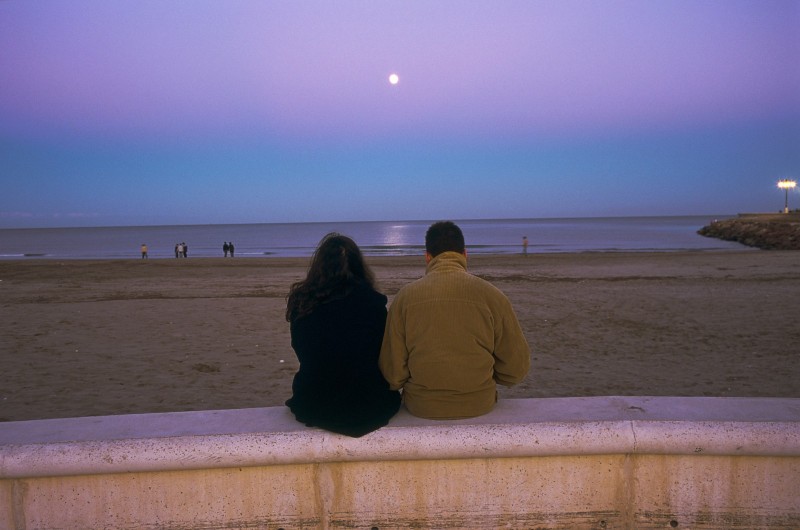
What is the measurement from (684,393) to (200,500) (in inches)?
235

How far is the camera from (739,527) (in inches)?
102

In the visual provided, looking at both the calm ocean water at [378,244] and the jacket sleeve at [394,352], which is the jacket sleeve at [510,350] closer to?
the jacket sleeve at [394,352]

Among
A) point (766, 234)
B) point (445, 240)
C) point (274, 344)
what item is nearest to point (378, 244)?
point (766, 234)

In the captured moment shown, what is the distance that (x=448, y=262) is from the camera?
300 centimetres

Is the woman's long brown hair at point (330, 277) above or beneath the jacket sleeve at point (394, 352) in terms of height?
above

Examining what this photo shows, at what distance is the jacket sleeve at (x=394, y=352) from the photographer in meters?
2.94

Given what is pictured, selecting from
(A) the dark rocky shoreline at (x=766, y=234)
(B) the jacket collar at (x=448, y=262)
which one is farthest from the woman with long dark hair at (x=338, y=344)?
(A) the dark rocky shoreline at (x=766, y=234)

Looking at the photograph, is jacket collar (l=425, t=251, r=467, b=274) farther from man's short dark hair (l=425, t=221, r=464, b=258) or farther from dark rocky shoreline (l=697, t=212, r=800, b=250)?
dark rocky shoreline (l=697, t=212, r=800, b=250)

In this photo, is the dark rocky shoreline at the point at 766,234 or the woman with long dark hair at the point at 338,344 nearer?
the woman with long dark hair at the point at 338,344

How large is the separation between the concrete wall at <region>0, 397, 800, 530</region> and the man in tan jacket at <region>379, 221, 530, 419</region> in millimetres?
237

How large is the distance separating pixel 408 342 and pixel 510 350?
0.54 meters

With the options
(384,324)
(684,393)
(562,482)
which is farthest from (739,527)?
(684,393)

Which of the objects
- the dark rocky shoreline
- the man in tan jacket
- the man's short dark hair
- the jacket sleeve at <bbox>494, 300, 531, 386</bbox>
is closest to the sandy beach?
the jacket sleeve at <bbox>494, 300, 531, 386</bbox>

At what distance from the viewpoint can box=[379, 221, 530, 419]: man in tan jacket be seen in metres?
2.87
